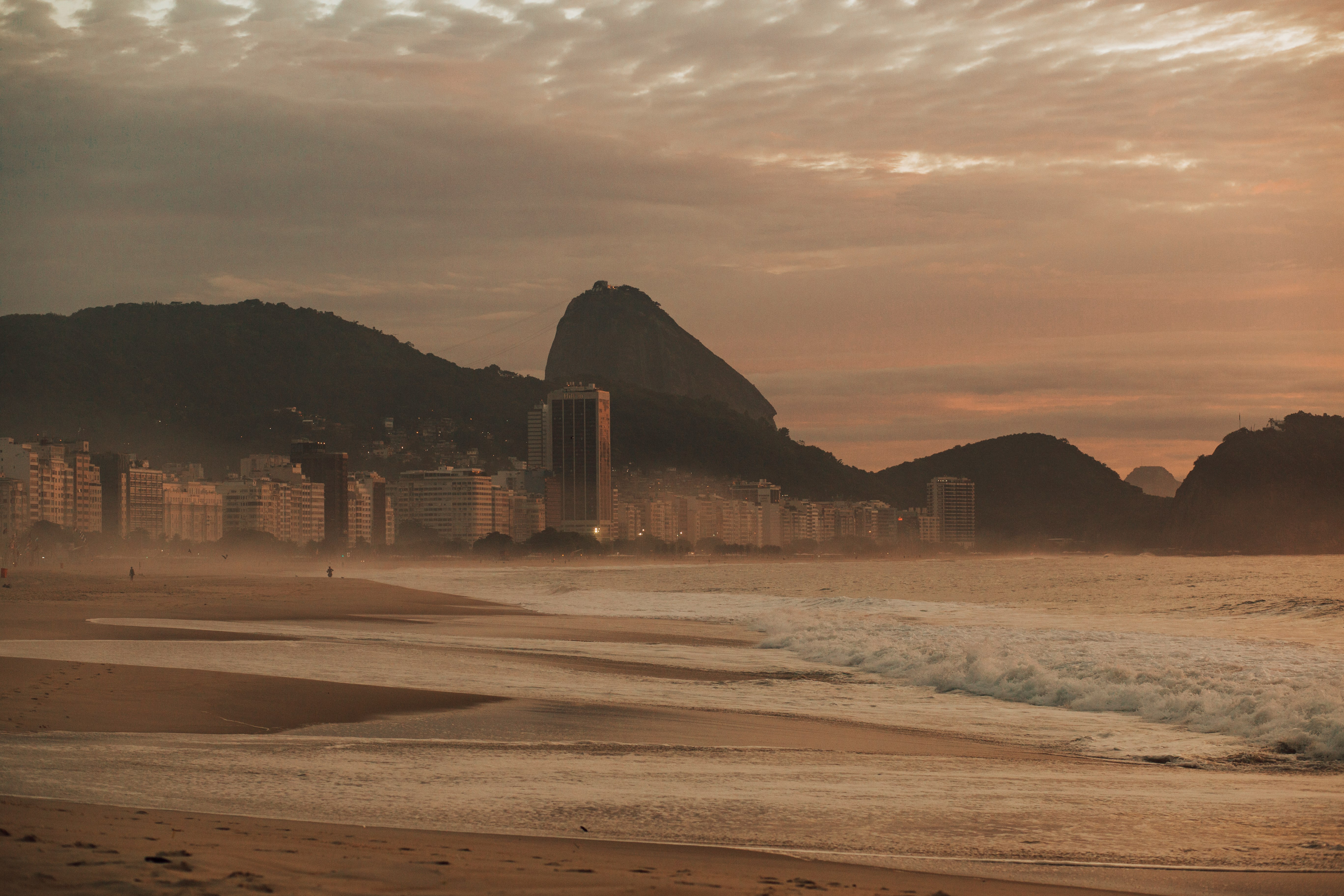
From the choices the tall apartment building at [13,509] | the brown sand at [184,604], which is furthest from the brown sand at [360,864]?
the tall apartment building at [13,509]

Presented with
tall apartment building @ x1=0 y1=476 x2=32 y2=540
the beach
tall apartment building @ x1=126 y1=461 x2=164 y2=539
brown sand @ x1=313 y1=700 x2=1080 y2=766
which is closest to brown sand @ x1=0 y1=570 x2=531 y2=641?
the beach

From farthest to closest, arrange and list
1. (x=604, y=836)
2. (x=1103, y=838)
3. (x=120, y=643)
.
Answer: (x=120, y=643) < (x=1103, y=838) < (x=604, y=836)

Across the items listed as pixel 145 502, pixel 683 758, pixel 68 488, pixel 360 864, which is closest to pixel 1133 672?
pixel 683 758

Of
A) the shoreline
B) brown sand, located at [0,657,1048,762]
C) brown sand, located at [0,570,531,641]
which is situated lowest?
brown sand, located at [0,570,531,641]

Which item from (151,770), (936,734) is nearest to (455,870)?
(151,770)

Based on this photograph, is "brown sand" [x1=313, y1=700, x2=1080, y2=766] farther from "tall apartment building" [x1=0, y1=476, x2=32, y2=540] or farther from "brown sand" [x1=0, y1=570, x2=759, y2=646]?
"tall apartment building" [x1=0, y1=476, x2=32, y2=540]

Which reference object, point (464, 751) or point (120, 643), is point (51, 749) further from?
point (120, 643)
